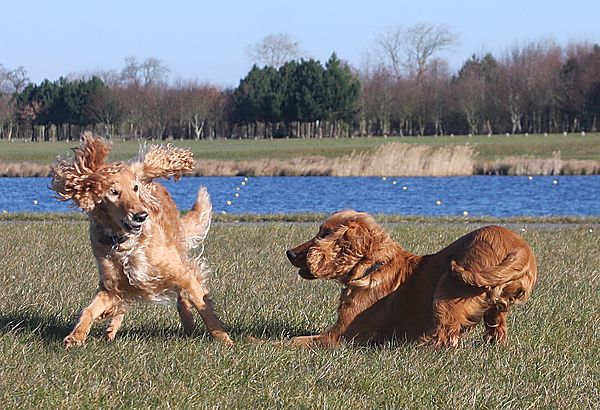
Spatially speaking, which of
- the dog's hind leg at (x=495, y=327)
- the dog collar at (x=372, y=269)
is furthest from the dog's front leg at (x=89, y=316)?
the dog's hind leg at (x=495, y=327)

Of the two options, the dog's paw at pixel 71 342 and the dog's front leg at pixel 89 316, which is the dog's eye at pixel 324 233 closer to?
the dog's front leg at pixel 89 316

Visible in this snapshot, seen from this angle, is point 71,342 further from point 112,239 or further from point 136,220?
point 136,220

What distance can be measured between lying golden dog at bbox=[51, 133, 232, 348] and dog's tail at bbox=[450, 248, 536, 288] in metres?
1.76

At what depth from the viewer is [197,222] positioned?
8.45 metres

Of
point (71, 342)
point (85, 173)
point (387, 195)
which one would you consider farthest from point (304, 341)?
point (387, 195)

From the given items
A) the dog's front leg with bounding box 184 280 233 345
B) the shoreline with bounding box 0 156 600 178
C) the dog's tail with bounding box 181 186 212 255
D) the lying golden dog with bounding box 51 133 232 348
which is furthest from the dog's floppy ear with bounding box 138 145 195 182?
the shoreline with bounding box 0 156 600 178

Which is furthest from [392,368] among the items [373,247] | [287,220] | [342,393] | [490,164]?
[490,164]

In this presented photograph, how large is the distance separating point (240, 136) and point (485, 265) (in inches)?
3612

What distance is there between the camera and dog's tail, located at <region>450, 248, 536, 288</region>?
6332mm

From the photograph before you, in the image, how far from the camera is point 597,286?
9.87 metres

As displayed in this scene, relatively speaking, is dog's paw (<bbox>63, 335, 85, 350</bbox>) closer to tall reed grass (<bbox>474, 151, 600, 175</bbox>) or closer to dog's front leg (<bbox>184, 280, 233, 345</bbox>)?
dog's front leg (<bbox>184, 280, 233, 345</bbox>)

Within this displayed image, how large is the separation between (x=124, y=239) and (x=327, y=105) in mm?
84258

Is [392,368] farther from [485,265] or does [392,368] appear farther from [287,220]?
[287,220]

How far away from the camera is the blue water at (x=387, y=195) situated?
25.8m
